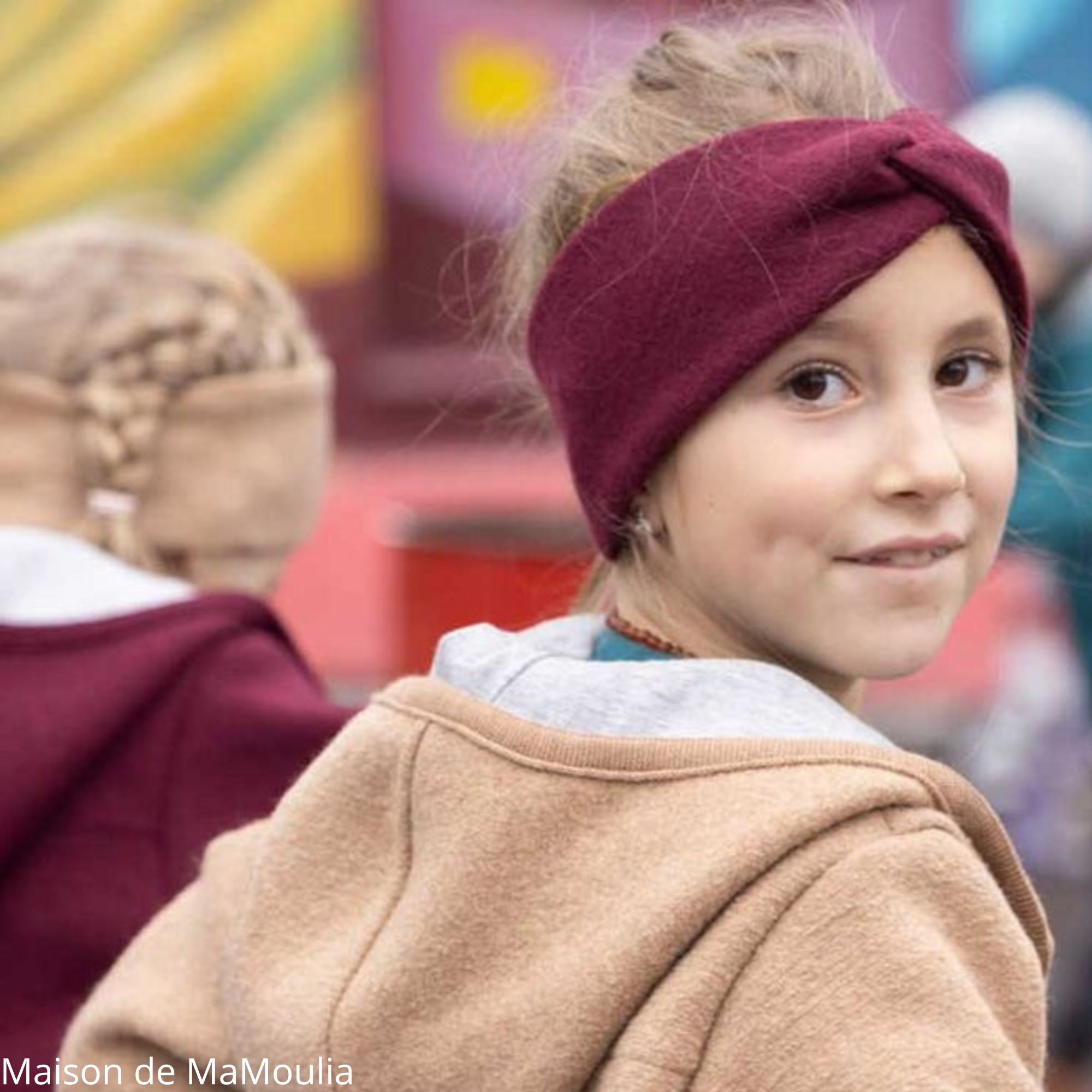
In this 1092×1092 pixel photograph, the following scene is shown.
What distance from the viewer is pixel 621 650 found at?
77.9 inches

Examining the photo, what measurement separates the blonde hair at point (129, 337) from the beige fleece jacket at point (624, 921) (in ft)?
3.62

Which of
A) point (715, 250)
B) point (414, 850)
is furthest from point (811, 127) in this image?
point (414, 850)

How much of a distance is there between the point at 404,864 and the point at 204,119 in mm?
7994

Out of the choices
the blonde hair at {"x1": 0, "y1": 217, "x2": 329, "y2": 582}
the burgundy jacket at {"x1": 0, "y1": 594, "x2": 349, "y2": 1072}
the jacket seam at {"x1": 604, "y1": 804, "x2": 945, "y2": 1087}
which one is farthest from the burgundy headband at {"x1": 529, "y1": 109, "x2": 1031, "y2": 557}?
the blonde hair at {"x1": 0, "y1": 217, "x2": 329, "y2": 582}

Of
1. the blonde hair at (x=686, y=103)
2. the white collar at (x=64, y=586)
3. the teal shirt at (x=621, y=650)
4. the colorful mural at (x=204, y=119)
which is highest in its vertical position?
the blonde hair at (x=686, y=103)

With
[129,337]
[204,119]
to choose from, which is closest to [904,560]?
[129,337]

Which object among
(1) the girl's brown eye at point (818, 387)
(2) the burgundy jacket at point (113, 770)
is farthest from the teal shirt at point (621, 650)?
(2) the burgundy jacket at point (113, 770)

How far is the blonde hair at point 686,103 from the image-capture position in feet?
6.45

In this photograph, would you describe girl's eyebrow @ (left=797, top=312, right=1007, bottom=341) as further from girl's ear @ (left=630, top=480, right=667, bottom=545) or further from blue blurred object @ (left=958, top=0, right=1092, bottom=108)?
blue blurred object @ (left=958, top=0, right=1092, bottom=108)

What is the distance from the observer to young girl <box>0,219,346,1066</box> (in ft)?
8.70

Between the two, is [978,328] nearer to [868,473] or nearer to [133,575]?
[868,473]

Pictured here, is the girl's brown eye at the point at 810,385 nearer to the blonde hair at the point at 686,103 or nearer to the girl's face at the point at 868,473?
the girl's face at the point at 868,473

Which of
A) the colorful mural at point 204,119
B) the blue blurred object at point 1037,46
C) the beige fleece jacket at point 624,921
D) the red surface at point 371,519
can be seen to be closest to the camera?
the beige fleece jacket at point 624,921

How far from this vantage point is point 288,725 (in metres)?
2.71
